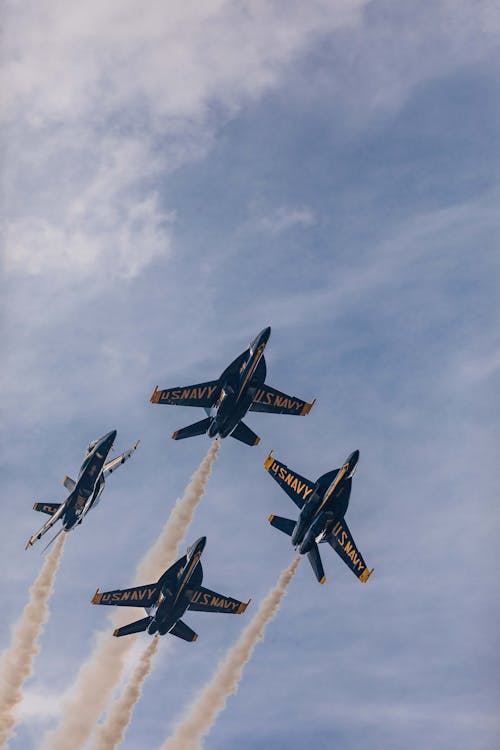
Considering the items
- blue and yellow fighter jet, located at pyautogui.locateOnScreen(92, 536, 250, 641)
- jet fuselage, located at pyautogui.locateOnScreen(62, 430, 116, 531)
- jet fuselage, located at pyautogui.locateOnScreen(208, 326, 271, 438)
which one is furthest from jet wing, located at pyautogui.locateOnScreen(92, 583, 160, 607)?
jet fuselage, located at pyautogui.locateOnScreen(208, 326, 271, 438)

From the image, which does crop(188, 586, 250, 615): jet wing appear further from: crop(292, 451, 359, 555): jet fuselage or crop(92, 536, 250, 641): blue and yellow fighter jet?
crop(292, 451, 359, 555): jet fuselage

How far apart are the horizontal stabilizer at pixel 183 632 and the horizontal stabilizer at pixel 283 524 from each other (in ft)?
64.3

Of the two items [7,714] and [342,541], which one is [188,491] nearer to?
[342,541]

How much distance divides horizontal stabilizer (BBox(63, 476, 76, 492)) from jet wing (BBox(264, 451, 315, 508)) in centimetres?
2778

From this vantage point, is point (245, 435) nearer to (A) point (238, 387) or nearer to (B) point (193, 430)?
(B) point (193, 430)

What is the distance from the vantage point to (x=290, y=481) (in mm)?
138375

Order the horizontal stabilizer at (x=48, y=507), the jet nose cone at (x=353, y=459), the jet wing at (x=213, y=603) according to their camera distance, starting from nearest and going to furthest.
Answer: the jet nose cone at (x=353, y=459), the jet wing at (x=213, y=603), the horizontal stabilizer at (x=48, y=507)

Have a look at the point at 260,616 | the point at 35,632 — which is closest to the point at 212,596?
the point at 260,616

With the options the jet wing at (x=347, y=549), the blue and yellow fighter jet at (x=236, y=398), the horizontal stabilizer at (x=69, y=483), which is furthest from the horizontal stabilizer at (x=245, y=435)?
the horizontal stabilizer at (x=69, y=483)

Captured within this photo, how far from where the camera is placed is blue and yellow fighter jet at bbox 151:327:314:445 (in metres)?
137

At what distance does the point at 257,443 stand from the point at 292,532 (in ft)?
54.1

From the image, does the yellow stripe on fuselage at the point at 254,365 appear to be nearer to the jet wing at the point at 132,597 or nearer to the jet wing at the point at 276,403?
the jet wing at the point at 276,403

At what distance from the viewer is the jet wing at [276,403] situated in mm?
140250

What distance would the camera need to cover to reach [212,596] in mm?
140625
